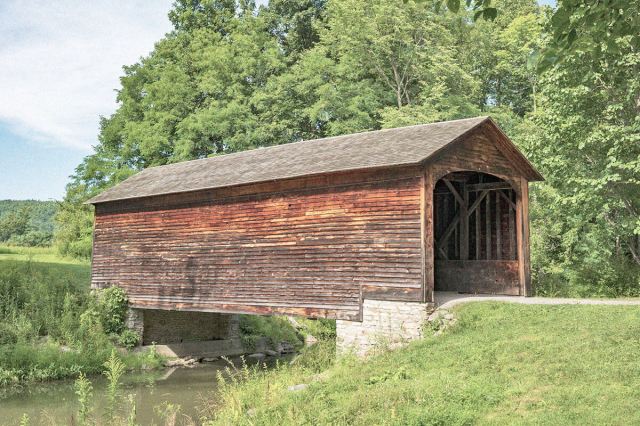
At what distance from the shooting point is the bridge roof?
13.4 metres

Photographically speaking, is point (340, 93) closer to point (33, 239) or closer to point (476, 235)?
point (476, 235)

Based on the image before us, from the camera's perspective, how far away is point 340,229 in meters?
14.1

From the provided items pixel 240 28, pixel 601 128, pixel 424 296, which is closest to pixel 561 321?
pixel 424 296

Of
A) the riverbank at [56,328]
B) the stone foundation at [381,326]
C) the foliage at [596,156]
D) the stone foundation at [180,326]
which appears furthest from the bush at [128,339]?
the foliage at [596,156]

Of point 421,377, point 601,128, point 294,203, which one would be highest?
point 601,128

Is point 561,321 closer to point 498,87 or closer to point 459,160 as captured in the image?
point 459,160

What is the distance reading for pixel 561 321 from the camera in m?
10.7

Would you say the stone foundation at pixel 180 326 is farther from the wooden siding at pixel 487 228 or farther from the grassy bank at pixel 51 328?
the wooden siding at pixel 487 228

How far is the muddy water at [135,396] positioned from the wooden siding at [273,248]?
84.1 inches

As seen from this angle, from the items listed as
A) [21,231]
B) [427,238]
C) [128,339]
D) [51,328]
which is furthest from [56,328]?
[21,231]

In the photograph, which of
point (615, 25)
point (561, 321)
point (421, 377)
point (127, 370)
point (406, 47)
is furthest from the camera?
point (406, 47)

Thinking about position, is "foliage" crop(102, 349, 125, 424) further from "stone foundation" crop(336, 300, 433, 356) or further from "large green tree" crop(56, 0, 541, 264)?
"large green tree" crop(56, 0, 541, 264)

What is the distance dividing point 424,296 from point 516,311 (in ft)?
5.90

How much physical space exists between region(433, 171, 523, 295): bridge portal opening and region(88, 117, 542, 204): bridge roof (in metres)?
1.46
